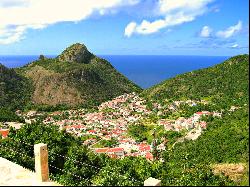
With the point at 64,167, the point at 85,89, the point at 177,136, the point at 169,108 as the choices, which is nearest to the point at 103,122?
the point at 169,108

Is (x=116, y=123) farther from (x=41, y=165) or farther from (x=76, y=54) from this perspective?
(x=41, y=165)

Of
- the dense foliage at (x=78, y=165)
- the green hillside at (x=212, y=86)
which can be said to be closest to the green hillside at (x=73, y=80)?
the green hillside at (x=212, y=86)

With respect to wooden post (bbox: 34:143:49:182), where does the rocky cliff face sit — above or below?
above

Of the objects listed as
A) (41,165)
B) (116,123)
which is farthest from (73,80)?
(41,165)

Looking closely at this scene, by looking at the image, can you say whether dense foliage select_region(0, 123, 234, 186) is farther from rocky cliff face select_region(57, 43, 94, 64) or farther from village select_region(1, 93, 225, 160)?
rocky cliff face select_region(57, 43, 94, 64)

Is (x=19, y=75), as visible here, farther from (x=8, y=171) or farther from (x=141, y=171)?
(x=8, y=171)

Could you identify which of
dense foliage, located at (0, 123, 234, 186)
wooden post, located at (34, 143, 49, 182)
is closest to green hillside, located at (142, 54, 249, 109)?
dense foliage, located at (0, 123, 234, 186)
